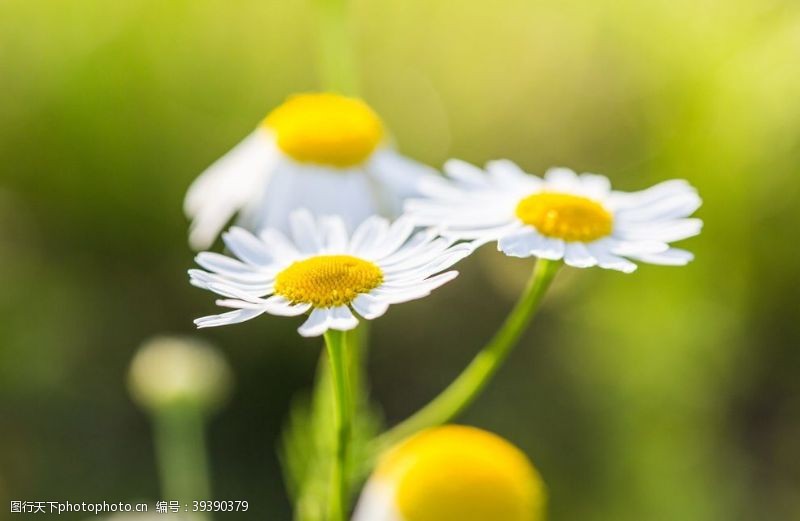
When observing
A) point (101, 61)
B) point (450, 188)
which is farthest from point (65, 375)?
point (450, 188)

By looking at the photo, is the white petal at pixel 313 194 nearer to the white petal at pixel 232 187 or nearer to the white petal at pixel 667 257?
the white petal at pixel 232 187

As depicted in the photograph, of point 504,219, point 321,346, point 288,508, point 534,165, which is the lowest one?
point 504,219

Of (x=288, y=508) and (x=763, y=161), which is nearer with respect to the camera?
(x=288, y=508)

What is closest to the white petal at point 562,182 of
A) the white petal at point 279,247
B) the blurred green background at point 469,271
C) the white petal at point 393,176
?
the white petal at point 393,176

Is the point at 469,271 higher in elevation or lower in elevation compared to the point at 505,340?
higher

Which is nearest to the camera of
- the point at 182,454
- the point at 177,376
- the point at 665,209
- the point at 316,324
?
the point at 316,324

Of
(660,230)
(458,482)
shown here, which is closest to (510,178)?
(660,230)

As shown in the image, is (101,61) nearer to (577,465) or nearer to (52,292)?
(52,292)

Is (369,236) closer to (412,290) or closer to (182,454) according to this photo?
(412,290)
